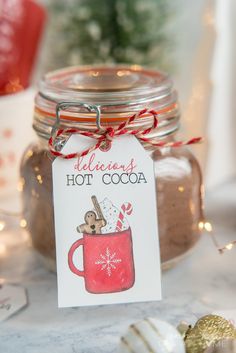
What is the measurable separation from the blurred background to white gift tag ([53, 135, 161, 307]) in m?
0.30

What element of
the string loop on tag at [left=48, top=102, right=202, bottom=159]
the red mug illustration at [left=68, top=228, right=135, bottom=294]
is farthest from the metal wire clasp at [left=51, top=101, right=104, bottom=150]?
the red mug illustration at [left=68, top=228, right=135, bottom=294]

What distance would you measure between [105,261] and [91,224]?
0.14 ft

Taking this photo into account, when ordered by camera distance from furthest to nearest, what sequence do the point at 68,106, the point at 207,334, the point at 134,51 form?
the point at 134,51
the point at 68,106
the point at 207,334

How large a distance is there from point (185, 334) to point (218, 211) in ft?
1.21

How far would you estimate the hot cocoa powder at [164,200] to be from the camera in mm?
720

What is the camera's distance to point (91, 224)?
0.67m

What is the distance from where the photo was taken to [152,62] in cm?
119

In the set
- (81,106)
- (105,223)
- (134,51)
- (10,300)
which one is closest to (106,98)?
(81,106)

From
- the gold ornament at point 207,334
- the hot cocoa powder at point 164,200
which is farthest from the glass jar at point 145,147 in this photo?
the gold ornament at point 207,334

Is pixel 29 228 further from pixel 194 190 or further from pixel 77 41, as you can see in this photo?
pixel 77 41

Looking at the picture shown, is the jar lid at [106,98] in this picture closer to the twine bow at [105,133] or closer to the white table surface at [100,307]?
the twine bow at [105,133]

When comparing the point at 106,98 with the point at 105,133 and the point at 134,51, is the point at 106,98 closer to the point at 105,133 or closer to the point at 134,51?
the point at 105,133

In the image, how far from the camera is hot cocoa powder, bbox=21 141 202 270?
720mm

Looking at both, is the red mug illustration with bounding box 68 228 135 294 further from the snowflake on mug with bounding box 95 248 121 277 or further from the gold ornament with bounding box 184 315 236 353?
the gold ornament with bounding box 184 315 236 353
